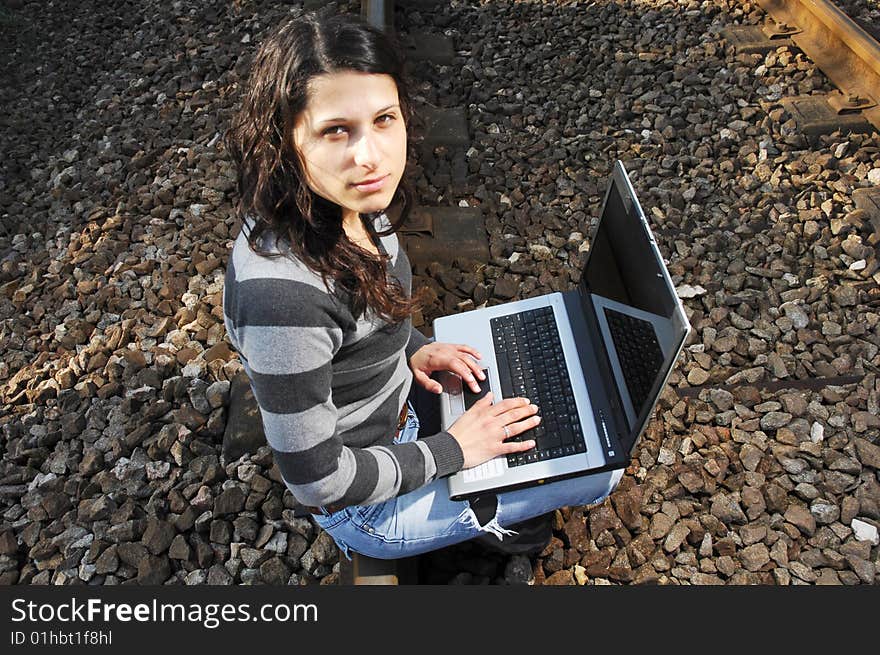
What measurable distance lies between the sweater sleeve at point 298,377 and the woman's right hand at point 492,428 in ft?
1.29

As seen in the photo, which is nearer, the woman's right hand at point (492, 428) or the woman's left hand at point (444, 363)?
the woman's right hand at point (492, 428)

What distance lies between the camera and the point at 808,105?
12.5 feet

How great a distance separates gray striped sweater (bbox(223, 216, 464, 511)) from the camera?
1.28 metres

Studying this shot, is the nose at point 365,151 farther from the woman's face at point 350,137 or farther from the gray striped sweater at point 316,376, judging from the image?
the gray striped sweater at point 316,376

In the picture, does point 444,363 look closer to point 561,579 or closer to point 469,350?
point 469,350

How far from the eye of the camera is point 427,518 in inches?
73.1

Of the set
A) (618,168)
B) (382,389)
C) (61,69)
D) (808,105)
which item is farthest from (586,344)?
(61,69)

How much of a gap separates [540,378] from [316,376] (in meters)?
1.00

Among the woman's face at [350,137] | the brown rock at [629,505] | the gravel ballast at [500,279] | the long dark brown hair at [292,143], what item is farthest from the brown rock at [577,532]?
the woman's face at [350,137]

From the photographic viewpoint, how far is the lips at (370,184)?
1356mm

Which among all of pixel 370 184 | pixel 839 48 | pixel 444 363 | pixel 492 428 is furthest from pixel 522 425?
pixel 839 48

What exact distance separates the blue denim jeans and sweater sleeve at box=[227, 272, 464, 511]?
1.00ft

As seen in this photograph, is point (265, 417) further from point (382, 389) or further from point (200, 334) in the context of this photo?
point (200, 334)

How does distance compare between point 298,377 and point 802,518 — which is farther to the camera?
point 802,518
